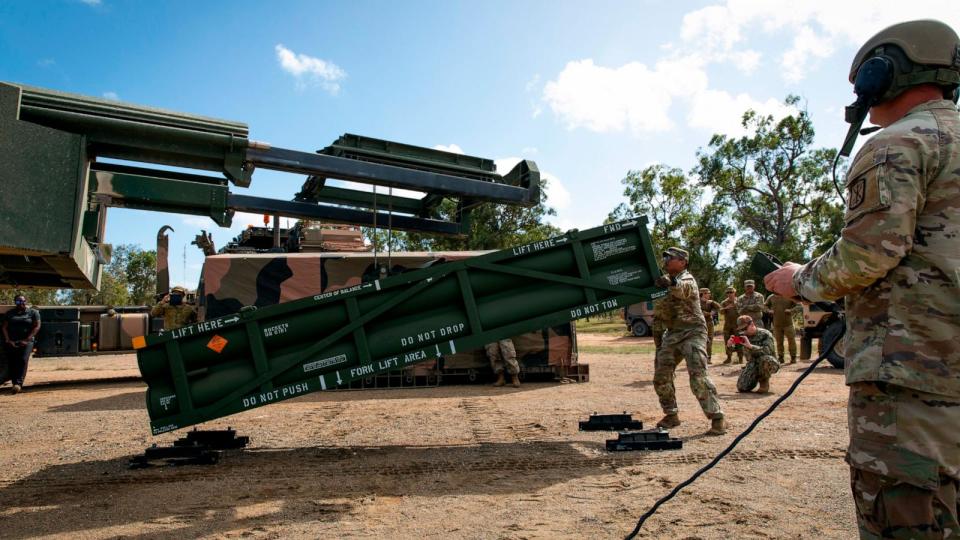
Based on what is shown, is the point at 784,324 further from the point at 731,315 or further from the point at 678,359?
the point at 678,359

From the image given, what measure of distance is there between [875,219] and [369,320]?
4362mm

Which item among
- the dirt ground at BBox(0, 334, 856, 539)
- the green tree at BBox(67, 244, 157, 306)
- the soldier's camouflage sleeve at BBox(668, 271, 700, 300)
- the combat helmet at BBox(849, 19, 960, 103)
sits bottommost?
the dirt ground at BBox(0, 334, 856, 539)

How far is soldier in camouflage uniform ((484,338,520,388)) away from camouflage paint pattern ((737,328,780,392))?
3.81m

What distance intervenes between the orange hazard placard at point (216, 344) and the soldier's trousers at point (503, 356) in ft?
20.4

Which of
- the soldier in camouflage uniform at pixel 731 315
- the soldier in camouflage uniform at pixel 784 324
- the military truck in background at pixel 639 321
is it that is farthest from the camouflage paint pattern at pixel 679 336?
the military truck in background at pixel 639 321

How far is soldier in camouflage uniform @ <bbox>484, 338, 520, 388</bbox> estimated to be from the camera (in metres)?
11.3

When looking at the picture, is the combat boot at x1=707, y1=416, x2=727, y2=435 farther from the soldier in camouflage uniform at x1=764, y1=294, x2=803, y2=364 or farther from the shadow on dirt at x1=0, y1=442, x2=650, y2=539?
the soldier in camouflage uniform at x1=764, y1=294, x2=803, y2=364

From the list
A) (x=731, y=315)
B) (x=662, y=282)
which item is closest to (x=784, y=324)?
(x=731, y=315)

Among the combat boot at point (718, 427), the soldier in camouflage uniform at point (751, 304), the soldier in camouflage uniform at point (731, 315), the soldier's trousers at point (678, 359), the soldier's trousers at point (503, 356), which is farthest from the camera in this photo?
the soldier in camouflage uniform at point (731, 315)

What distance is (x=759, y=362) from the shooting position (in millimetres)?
9820

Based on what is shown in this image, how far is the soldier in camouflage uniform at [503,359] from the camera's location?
1126 cm

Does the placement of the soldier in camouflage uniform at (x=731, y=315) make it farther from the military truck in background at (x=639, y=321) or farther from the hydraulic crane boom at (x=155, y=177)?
the military truck in background at (x=639, y=321)

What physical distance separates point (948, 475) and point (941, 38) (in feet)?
4.86

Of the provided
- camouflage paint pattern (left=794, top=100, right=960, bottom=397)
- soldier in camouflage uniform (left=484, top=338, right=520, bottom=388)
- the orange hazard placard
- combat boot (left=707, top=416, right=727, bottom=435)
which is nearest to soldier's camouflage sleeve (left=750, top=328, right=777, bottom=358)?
combat boot (left=707, top=416, right=727, bottom=435)
